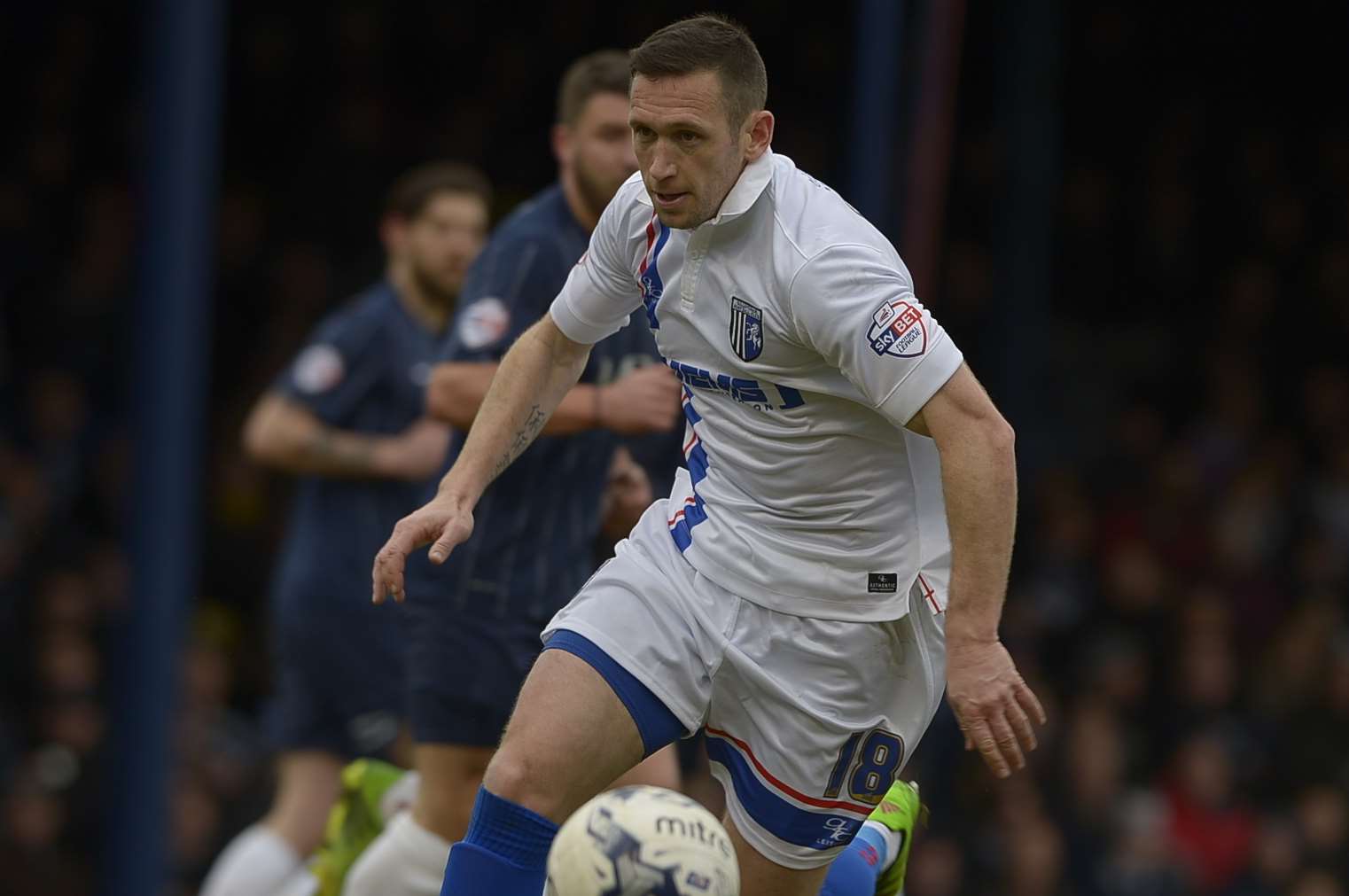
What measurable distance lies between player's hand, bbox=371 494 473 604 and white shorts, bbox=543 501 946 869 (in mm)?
265

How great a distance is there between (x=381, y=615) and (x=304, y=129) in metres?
7.53

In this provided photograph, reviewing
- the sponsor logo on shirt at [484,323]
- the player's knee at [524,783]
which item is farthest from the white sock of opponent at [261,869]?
the player's knee at [524,783]

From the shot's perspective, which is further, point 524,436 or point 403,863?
point 403,863

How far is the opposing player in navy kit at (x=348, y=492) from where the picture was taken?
6785mm

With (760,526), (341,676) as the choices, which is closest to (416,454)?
(341,676)

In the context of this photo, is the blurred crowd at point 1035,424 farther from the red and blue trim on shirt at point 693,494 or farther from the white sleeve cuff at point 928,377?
the white sleeve cuff at point 928,377

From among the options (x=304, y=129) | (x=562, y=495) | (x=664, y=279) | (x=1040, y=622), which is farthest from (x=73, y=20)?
(x=664, y=279)

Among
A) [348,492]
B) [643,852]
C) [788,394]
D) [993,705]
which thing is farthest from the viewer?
[348,492]

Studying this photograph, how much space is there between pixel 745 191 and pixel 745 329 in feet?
0.86

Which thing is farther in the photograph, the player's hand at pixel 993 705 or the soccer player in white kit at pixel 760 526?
the soccer player in white kit at pixel 760 526

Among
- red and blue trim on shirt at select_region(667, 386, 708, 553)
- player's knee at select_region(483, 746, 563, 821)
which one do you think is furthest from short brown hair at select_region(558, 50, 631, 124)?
player's knee at select_region(483, 746, 563, 821)

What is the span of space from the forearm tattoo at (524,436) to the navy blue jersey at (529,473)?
0.67 metres

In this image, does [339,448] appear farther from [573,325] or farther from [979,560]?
[979,560]

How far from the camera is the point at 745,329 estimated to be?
401 centimetres
